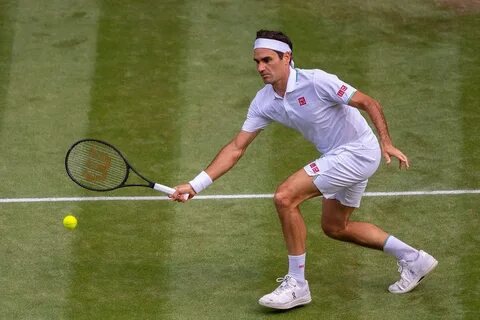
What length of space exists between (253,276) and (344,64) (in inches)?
174

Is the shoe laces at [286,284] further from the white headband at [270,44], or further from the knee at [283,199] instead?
the white headband at [270,44]

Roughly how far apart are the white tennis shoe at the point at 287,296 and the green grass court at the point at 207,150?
0.36ft

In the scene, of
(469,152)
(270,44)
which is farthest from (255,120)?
(469,152)

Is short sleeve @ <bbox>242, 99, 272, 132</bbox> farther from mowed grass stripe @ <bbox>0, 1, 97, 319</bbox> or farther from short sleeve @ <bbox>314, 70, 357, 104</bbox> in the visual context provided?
mowed grass stripe @ <bbox>0, 1, 97, 319</bbox>

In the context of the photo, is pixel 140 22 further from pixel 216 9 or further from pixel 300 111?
pixel 300 111

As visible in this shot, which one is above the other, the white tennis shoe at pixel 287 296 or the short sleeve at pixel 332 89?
the short sleeve at pixel 332 89

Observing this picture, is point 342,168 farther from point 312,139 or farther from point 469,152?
point 469,152

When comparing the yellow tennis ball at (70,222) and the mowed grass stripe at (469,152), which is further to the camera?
the yellow tennis ball at (70,222)

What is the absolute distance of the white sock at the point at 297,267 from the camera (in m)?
12.3

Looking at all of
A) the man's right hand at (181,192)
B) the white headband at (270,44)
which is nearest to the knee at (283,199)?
the man's right hand at (181,192)

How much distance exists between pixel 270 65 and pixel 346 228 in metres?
1.59

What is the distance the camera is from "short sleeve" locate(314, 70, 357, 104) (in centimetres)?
1205

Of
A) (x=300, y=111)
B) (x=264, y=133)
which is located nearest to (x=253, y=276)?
(x=300, y=111)

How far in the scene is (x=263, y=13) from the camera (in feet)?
58.0
